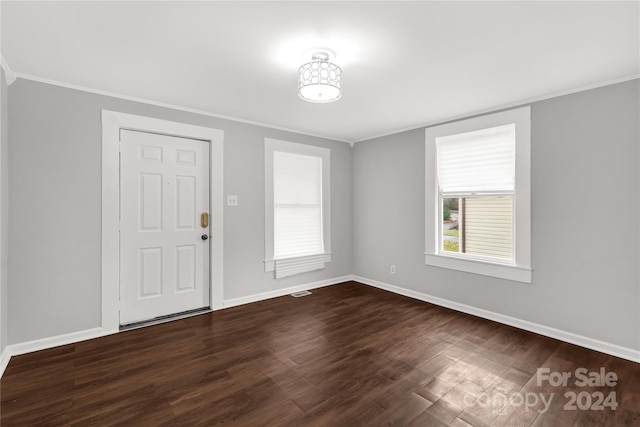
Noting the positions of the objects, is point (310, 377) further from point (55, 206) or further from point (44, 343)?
point (55, 206)

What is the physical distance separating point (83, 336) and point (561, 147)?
16.5 ft

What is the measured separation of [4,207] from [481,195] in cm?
465

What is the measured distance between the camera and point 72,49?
222 cm

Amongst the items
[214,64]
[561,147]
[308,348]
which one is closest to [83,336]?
[308,348]

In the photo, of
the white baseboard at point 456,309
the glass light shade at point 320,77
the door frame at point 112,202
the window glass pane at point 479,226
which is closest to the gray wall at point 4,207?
the white baseboard at point 456,309

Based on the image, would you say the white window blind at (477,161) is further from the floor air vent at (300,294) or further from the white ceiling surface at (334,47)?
the floor air vent at (300,294)

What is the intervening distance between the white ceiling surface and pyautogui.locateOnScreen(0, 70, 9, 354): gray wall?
33 centimetres

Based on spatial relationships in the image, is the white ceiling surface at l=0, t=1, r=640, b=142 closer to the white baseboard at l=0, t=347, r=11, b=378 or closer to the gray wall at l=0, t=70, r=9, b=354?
the gray wall at l=0, t=70, r=9, b=354

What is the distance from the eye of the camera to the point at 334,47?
2.17 meters

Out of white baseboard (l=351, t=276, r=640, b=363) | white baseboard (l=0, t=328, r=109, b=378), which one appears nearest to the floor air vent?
white baseboard (l=351, t=276, r=640, b=363)

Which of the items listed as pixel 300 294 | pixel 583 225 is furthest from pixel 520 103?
Answer: pixel 300 294

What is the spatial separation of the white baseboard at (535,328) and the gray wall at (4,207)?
4.31 metres

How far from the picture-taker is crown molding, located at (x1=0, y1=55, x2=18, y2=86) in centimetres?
237

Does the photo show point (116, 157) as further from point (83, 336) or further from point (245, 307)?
point (245, 307)
